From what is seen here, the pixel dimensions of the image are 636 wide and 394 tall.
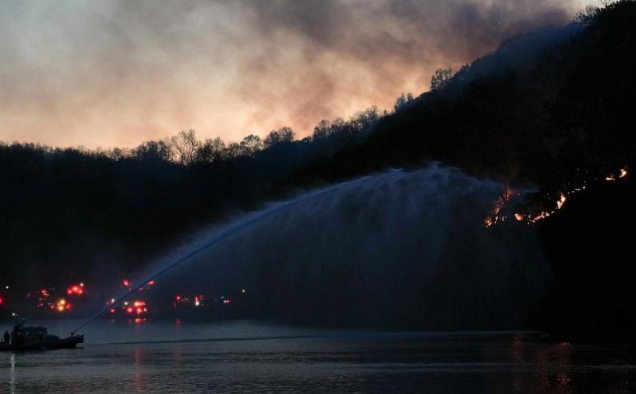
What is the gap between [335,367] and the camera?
45.4 m

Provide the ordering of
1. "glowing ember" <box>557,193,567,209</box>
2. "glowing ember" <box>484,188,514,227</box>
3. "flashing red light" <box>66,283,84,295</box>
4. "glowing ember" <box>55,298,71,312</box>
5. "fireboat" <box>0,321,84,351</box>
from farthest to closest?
"flashing red light" <box>66,283,84,295</box>, "glowing ember" <box>55,298,71,312</box>, "glowing ember" <box>484,188,514,227</box>, "glowing ember" <box>557,193,567,209</box>, "fireboat" <box>0,321,84,351</box>

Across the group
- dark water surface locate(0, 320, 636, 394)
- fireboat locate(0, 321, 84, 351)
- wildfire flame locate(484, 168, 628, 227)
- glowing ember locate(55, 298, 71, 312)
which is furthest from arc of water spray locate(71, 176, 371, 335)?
glowing ember locate(55, 298, 71, 312)

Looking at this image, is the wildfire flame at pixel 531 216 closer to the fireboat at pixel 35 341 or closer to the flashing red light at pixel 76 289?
the fireboat at pixel 35 341

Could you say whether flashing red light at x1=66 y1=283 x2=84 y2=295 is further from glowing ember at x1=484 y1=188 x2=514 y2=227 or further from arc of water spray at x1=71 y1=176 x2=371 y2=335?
glowing ember at x1=484 y1=188 x2=514 y2=227

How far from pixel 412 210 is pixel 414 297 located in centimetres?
755

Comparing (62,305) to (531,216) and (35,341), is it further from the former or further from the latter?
(531,216)

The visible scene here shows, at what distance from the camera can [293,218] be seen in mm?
82750

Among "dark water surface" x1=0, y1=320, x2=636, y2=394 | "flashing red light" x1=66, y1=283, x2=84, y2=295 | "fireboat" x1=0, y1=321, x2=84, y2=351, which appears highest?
"flashing red light" x1=66, y1=283, x2=84, y2=295

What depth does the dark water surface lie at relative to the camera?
121 feet

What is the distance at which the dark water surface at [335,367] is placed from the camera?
37031mm

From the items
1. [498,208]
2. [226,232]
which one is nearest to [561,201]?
[498,208]

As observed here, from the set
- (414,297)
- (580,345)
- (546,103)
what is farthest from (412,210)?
(580,345)

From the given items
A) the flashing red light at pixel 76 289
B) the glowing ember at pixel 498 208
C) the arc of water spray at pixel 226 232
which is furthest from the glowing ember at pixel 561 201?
the flashing red light at pixel 76 289

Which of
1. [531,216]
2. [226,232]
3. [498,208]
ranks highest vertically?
[498,208]
